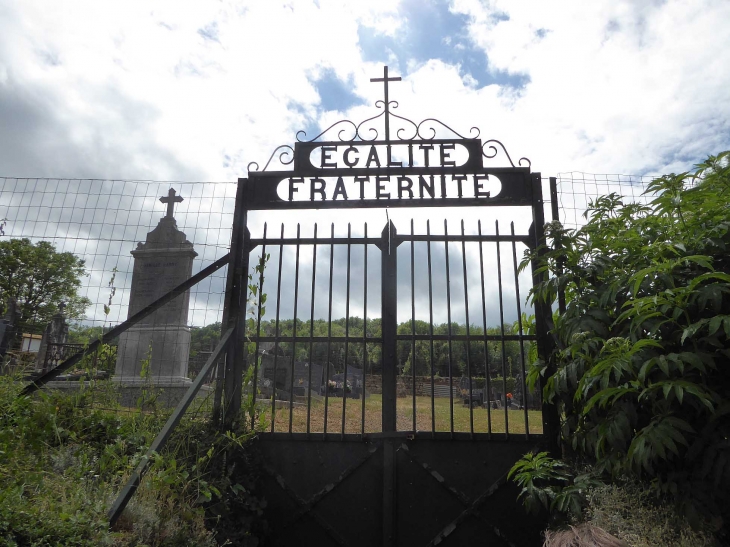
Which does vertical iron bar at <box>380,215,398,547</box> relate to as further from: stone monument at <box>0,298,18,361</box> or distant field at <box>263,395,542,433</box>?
stone monument at <box>0,298,18,361</box>

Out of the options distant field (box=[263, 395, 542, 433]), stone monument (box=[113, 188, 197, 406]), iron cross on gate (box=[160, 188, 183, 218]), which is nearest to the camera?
iron cross on gate (box=[160, 188, 183, 218])

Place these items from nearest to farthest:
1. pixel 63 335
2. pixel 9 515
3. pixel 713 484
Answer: pixel 9 515, pixel 713 484, pixel 63 335

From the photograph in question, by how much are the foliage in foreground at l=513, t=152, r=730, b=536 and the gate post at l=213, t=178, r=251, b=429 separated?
2.47 metres

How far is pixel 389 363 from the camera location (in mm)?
4230

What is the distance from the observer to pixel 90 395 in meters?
4.09

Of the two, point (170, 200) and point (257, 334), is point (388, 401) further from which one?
point (170, 200)

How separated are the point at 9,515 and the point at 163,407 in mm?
2186

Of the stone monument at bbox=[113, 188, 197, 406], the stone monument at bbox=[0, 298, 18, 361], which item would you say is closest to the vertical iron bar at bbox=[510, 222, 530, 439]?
the stone monument at bbox=[113, 188, 197, 406]

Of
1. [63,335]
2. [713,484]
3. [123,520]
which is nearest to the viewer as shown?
[713,484]

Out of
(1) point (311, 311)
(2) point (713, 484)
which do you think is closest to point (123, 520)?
(1) point (311, 311)

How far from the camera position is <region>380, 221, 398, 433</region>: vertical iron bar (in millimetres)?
4164

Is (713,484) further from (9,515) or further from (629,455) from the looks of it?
(9,515)

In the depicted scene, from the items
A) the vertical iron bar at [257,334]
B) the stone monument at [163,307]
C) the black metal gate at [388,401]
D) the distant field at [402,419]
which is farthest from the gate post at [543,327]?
the stone monument at [163,307]

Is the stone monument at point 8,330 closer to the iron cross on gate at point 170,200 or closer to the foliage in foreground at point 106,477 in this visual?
the foliage in foreground at point 106,477
